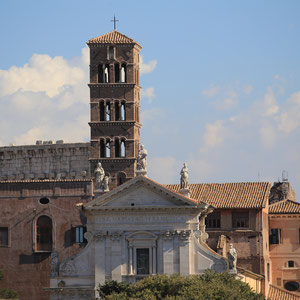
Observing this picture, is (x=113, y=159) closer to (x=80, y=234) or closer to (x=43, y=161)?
(x=80, y=234)

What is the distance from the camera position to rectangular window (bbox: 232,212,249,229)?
91438mm

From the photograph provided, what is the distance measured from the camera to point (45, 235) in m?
90.4

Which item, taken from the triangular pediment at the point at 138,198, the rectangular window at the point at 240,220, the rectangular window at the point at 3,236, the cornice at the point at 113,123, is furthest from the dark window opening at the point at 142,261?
the cornice at the point at 113,123

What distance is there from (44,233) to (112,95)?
13914 mm

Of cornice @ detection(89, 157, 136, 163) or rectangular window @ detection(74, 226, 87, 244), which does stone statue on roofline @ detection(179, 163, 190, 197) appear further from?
cornice @ detection(89, 157, 136, 163)

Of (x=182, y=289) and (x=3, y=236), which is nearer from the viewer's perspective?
(x=182, y=289)

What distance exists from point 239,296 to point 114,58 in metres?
33.1

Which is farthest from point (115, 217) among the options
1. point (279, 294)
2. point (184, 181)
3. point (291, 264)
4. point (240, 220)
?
point (291, 264)

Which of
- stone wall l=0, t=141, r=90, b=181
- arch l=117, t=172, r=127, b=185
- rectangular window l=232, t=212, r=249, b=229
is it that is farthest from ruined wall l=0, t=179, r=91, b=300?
stone wall l=0, t=141, r=90, b=181

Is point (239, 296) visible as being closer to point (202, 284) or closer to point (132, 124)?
point (202, 284)

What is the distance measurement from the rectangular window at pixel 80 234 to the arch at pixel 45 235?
1969 millimetres

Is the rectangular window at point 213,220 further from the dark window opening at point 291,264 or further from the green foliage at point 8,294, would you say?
the green foliage at point 8,294

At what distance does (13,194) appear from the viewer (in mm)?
90938

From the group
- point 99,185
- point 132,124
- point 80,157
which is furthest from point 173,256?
point 80,157
